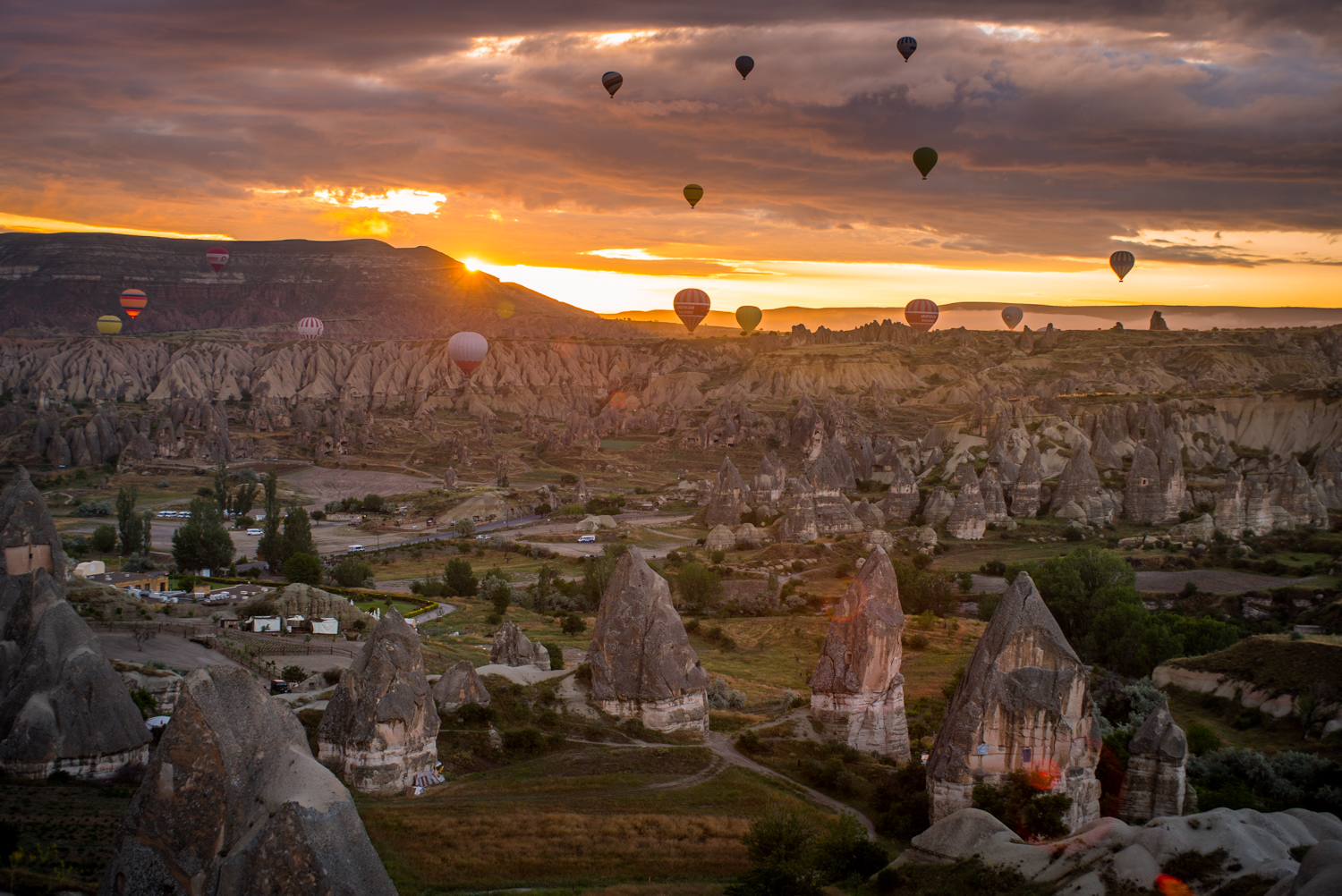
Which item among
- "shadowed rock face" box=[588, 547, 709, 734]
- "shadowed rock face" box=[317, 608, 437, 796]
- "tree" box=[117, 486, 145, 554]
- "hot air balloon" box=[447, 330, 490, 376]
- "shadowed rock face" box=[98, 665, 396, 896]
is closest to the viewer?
"shadowed rock face" box=[98, 665, 396, 896]

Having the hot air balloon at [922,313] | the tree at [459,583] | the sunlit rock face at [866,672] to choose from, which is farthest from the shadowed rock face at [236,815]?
the hot air balloon at [922,313]

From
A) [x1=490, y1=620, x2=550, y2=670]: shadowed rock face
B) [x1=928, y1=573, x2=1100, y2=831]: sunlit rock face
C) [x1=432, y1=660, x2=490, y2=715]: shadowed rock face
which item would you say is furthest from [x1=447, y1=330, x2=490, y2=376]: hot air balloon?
[x1=928, y1=573, x2=1100, y2=831]: sunlit rock face

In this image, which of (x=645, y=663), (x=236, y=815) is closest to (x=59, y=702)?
(x=236, y=815)

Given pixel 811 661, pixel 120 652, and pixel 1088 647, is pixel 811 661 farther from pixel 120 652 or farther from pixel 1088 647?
pixel 120 652

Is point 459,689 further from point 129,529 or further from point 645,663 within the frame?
point 129,529

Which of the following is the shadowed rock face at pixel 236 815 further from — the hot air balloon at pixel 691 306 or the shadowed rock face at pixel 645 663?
the hot air balloon at pixel 691 306

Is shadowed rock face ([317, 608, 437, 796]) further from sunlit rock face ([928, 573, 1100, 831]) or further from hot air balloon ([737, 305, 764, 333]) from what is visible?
hot air balloon ([737, 305, 764, 333])
